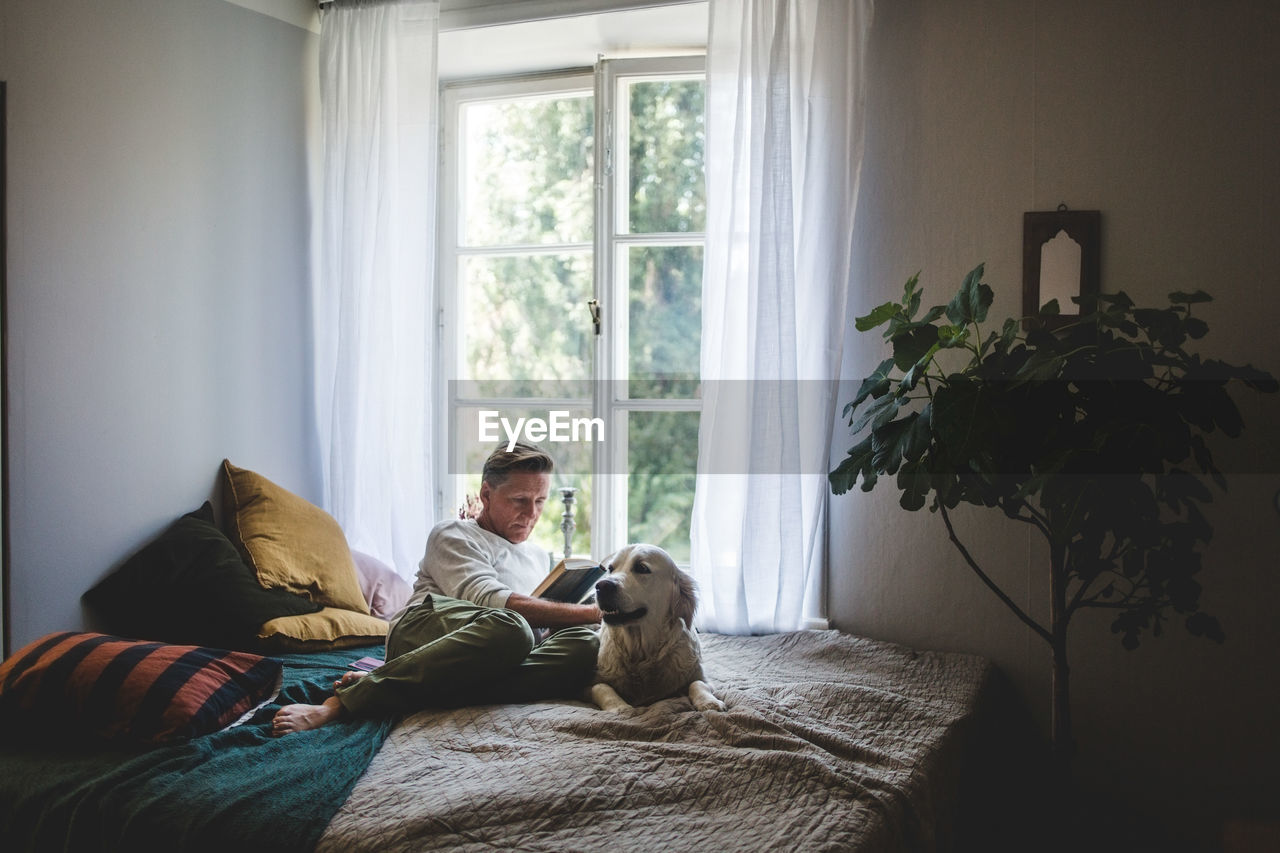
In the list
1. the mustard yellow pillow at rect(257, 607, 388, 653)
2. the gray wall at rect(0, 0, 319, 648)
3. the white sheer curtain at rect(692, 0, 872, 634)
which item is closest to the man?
the mustard yellow pillow at rect(257, 607, 388, 653)

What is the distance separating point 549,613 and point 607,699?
333 mm

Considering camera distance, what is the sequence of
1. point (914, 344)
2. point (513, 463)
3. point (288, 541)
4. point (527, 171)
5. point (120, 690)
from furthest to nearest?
point (527, 171)
point (288, 541)
point (513, 463)
point (914, 344)
point (120, 690)

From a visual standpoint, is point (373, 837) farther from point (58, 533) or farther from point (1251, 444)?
point (1251, 444)

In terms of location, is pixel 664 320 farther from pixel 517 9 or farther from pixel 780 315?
pixel 517 9

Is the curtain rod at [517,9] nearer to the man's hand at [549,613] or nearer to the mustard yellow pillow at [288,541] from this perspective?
the mustard yellow pillow at [288,541]

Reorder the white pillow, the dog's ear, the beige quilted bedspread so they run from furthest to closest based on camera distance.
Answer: the white pillow, the dog's ear, the beige quilted bedspread

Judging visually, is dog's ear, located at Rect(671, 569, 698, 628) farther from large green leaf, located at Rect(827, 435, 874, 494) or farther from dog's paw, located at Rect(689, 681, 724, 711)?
large green leaf, located at Rect(827, 435, 874, 494)

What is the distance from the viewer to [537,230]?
3.30 metres

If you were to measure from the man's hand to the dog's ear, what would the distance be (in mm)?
255

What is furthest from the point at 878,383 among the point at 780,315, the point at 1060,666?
the point at 1060,666

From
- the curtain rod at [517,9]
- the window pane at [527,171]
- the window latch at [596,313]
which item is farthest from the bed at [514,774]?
the curtain rod at [517,9]

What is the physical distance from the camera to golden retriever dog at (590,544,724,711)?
1.98 metres

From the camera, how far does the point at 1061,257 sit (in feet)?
8.16

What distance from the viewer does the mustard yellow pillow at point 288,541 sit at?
2.69 m
